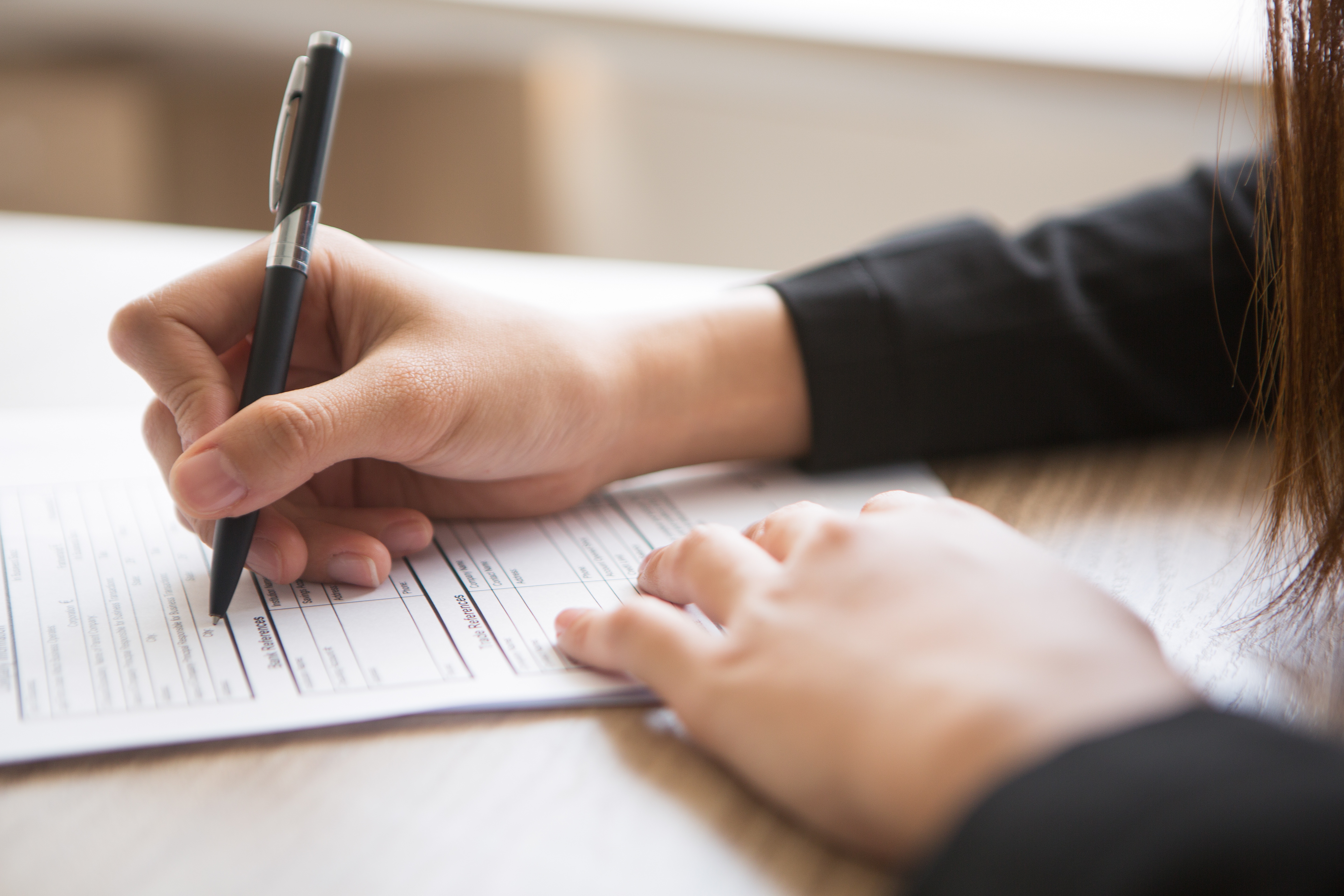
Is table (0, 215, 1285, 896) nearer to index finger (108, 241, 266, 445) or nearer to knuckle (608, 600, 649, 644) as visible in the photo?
knuckle (608, 600, 649, 644)

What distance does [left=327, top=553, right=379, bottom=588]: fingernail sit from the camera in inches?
17.9

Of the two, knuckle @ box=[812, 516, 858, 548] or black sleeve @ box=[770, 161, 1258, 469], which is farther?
black sleeve @ box=[770, 161, 1258, 469]

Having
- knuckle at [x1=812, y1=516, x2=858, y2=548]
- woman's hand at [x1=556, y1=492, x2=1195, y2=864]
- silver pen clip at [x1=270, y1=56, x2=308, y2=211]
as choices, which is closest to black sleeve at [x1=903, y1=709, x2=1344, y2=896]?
woman's hand at [x1=556, y1=492, x2=1195, y2=864]

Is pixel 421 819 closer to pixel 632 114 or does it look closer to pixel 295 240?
pixel 295 240

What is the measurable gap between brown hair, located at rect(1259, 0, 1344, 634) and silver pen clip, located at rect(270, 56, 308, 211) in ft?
1.33

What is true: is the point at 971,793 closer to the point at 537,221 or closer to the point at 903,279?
the point at 903,279

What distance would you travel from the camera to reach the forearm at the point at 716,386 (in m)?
0.60

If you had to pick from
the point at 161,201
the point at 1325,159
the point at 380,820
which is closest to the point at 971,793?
the point at 380,820

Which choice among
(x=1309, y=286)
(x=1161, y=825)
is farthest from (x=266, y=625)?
(x=1309, y=286)

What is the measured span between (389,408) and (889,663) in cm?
25

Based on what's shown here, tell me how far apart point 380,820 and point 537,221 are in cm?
144

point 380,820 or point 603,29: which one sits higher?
point 603,29

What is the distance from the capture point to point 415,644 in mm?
411

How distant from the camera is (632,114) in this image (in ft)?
5.34
